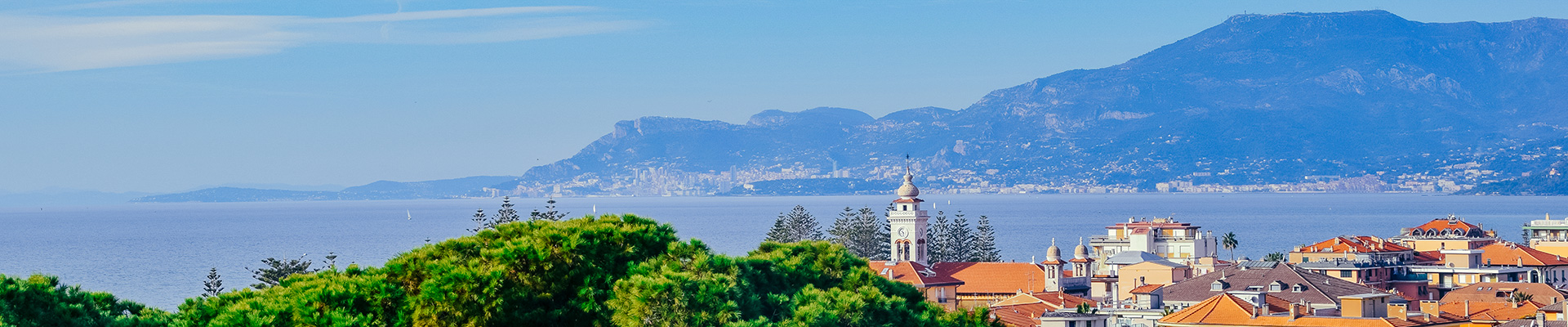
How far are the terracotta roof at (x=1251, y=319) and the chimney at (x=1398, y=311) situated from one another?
0.30m

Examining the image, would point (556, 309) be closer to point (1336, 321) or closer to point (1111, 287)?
point (1336, 321)

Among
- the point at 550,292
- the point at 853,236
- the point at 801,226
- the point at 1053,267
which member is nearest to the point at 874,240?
the point at 853,236

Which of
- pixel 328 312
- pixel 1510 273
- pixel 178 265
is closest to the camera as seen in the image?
pixel 328 312

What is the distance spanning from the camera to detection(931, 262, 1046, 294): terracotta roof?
2448 inches

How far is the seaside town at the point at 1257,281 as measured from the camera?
43062 mm

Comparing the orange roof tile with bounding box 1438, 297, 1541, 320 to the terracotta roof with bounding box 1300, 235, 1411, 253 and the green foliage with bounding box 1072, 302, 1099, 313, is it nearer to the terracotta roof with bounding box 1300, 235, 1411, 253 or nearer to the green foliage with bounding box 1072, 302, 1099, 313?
the green foliage with bounding box 1072, 302, 1099, 313

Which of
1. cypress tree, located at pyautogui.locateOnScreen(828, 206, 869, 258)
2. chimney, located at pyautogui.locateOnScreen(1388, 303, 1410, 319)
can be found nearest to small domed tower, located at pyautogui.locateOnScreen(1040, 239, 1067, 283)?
chimney, located at pyautogui.locateOnScreen(1388, 303, 1410, 319)

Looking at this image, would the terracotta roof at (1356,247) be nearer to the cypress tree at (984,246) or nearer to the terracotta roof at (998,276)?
the terracotta roof at (998,276)

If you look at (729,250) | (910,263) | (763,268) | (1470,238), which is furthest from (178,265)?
(763,268)

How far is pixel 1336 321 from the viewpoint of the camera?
4022 centimetres

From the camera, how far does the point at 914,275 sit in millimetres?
62031

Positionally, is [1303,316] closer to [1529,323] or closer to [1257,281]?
[1529,323]

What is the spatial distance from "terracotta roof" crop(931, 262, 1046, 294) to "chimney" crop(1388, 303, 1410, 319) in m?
A: 18.9

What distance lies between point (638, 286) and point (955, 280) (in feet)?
136
